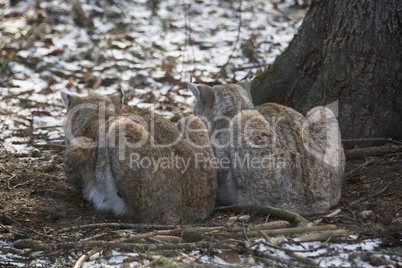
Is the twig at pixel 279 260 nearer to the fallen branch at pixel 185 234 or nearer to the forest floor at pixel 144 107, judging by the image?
the forest floor at pixel 144 107

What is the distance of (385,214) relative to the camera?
4.71 meters

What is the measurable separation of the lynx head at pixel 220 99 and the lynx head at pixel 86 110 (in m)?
1.04

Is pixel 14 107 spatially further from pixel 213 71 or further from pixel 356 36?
pixel 356 36

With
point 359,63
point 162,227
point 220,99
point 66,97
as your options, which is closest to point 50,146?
point 66,97

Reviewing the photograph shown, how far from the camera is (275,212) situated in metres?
4.79

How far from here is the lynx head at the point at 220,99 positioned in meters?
6.15

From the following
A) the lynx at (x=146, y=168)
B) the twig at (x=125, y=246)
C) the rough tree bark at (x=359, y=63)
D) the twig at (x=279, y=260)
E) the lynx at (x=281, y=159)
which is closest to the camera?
the twig at (x=279, y=260)

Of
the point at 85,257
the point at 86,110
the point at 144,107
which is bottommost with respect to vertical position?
the point at 85,257

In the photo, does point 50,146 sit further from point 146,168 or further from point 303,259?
point 303,259

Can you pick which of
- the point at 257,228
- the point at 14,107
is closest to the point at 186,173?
the point at 257,228

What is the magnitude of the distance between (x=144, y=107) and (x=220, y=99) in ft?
7.47

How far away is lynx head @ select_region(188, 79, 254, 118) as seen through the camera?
20.2 ft

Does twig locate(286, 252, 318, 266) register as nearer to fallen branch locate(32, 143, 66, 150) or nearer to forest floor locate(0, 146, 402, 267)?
forest floor locate(0, 146, 402, 267)

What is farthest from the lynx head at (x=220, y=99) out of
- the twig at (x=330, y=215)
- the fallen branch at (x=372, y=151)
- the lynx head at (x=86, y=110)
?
the twig at (x=330, y=215)
